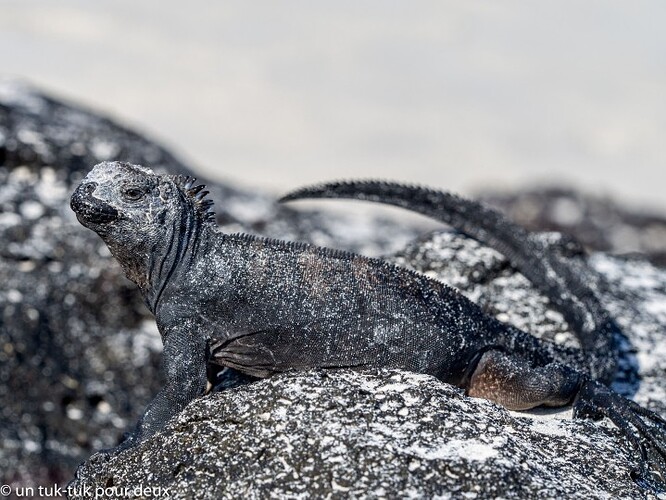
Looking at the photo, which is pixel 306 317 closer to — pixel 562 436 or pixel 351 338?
pixel 351 338

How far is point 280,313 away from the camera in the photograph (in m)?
4.70

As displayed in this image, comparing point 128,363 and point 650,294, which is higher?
point 650,294

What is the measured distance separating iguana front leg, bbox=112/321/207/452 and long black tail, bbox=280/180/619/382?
1.28 meters

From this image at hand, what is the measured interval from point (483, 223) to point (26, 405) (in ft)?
10.6

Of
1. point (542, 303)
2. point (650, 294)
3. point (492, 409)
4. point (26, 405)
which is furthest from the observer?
point (26, 405)

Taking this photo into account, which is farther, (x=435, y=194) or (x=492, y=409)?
(x=435, y=194)

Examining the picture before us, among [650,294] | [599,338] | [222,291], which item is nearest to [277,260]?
[222,291]

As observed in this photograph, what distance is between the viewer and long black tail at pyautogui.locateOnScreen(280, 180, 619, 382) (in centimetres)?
577

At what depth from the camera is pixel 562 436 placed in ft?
15.2

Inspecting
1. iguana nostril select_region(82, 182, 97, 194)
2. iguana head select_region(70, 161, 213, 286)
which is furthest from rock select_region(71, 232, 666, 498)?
iguana nostril select_region(82, 182, 97, 194)

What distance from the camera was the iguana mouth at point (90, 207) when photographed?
458 cm

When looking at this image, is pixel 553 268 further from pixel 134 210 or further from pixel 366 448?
pixel 134 210

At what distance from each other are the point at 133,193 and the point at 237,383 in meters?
0.99

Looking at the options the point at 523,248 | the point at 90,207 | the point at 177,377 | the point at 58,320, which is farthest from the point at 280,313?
the point at 58,320
